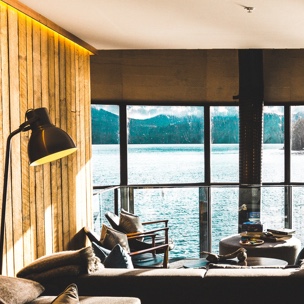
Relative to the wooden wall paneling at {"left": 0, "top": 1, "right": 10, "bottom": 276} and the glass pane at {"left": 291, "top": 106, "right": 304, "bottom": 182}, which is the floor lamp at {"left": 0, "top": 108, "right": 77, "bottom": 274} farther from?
the glass pane at {"left": 291, "top": 106, "right": 304, "bottom": 182}

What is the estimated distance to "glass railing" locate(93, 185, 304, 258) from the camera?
7.17m

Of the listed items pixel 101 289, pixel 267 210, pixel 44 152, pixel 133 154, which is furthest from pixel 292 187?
pixel 44 152

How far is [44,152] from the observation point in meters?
2.29

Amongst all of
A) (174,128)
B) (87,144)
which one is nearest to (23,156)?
(87,144)

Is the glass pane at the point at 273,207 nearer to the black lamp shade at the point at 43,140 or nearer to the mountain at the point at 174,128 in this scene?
the mountain at the point at 174,128

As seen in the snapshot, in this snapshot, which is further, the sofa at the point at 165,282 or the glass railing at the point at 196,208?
the glass railing at the point at 196,208

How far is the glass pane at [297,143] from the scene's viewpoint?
26.4 ft

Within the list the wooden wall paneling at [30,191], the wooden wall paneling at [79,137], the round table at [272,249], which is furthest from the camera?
A: the round table at [272,249]

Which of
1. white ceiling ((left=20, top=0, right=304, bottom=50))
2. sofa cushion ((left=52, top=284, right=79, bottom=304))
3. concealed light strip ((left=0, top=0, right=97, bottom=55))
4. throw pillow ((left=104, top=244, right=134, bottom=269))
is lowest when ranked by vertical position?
throw pillow ((left=104, top=244, right=134, bottom=269))

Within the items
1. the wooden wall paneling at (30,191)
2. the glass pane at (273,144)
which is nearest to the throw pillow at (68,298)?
the wooden wall paneling at (30,191)

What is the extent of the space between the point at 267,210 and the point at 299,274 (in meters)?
4.88

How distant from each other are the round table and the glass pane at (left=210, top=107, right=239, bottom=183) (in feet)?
8.44

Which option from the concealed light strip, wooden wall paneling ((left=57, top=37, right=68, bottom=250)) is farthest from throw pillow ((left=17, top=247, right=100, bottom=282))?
the concealed light strip

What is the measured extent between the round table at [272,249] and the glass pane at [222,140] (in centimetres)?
257
